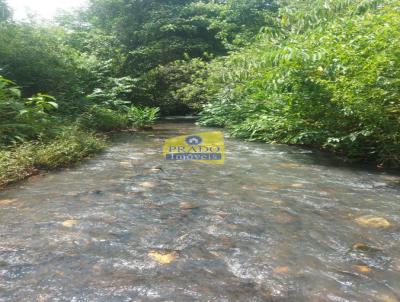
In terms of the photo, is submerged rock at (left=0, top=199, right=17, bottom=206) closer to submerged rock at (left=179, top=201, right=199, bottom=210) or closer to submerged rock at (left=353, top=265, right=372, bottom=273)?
submerged rock at (left=179, top=201, right=199, bottom=210)

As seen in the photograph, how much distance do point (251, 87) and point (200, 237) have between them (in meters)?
6.30

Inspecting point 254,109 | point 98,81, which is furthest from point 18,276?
point 98,81

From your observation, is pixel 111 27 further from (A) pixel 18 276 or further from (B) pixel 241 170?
(A) pixel 18 276

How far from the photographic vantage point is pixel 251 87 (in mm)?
8297

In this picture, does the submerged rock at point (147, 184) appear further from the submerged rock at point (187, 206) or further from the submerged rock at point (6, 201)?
the submerged rock at point (6, 201)

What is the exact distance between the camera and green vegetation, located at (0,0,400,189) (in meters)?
4.48

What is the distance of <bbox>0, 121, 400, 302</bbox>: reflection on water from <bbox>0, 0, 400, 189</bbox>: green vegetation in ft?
3.04

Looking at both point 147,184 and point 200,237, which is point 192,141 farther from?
point 200,237

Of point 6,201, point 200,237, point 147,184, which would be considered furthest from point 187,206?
point 6,201

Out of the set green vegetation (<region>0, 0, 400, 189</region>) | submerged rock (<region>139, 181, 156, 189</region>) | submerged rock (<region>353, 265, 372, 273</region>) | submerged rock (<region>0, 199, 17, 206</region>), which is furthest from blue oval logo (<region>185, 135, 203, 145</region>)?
submerged rock (<region>353, 265, 372, 273</region>)

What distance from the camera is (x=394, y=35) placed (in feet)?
13.6

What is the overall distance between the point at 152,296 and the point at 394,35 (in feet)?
13.7

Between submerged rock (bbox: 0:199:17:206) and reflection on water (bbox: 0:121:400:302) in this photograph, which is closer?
reflection on water (bbox: 0:121:400:302)

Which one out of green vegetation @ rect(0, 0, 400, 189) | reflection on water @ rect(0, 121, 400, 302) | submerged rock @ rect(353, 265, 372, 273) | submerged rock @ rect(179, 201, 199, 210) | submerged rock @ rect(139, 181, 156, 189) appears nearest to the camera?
reflection on water @ rect(0, 121, 400, 302)
